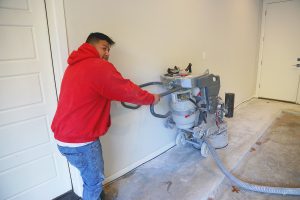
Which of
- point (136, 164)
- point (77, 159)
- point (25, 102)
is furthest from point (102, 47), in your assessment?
point (136, 164)

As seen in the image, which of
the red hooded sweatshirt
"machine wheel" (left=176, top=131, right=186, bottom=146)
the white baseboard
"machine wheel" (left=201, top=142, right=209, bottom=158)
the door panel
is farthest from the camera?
the door panel

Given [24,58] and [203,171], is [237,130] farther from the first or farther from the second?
[24,58]

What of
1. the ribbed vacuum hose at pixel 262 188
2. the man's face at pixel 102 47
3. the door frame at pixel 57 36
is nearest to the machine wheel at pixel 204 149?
the ribbed vacuum hose at pixel 262 188

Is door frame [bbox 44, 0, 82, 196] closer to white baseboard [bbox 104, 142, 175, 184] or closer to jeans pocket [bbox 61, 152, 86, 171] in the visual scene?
jeans pocket [bbox 61, 152, 86, 171]

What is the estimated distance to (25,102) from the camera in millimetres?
1726

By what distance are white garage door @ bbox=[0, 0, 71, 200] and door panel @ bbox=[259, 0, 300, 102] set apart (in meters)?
4.86

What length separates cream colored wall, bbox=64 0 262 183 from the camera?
1975mm

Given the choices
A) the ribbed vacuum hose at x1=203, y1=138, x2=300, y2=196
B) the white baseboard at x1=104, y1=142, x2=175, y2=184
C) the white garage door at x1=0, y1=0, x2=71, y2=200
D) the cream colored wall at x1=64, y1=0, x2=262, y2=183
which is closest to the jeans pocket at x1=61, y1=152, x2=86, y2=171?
the white garage door at x1=0, y1=0, x2=71, y2=200

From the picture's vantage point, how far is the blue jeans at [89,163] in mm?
1582

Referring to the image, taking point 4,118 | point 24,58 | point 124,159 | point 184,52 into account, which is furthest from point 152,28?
point 4,118

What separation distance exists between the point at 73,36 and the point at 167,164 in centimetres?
176

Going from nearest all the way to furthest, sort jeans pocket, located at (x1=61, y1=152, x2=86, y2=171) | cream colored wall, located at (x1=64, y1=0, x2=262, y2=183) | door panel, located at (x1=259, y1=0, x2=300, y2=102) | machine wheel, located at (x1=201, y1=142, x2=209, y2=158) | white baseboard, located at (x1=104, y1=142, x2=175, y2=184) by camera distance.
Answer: jeans pocket, located at (x1=61, y1=152, x2=86, y2=171) < cream colored wall, located at (x1=64, y1=0, x2=262, y2=183) < white baseboard, located at (x1=104, y1=142, x2=175, y2=184) < machine wheel, located at (x1=201, y1=142, x2=209, y2=158) < door panel, located at (x1=259, y1=0, x2=300, y2=102)

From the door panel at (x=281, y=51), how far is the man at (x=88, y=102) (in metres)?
4.44

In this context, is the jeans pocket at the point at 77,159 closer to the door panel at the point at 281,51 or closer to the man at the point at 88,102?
the man at the point at 88,102
